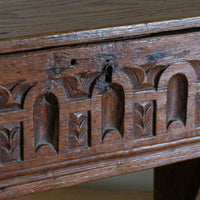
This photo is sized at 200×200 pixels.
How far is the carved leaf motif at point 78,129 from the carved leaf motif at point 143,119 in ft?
0.25

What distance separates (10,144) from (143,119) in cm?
20

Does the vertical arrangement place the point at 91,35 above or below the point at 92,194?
above

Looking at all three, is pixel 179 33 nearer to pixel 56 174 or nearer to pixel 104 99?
pixel 104 99

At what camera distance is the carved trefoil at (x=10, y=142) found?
68cm

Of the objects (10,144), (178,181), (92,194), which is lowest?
(92,194)

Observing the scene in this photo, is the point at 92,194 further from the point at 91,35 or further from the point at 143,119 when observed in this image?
the point at 91,35

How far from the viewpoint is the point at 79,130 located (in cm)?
72

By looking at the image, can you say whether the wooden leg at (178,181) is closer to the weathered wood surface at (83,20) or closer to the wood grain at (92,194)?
the wood grain at (92,194)

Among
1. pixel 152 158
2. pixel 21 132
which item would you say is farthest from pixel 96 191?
pixel 21 132

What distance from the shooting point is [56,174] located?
0.73 meters

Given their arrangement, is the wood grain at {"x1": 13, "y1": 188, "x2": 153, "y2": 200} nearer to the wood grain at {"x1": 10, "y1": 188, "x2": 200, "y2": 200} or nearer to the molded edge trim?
the wood grain at {"x1": 10, "y1": 188, "x2": 200, "y2": 200}

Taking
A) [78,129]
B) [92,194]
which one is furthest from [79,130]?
[92,194]

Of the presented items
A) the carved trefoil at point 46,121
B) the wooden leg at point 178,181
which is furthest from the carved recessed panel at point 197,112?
the wooden leg at point 178,181

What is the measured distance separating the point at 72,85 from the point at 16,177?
0.15 m
